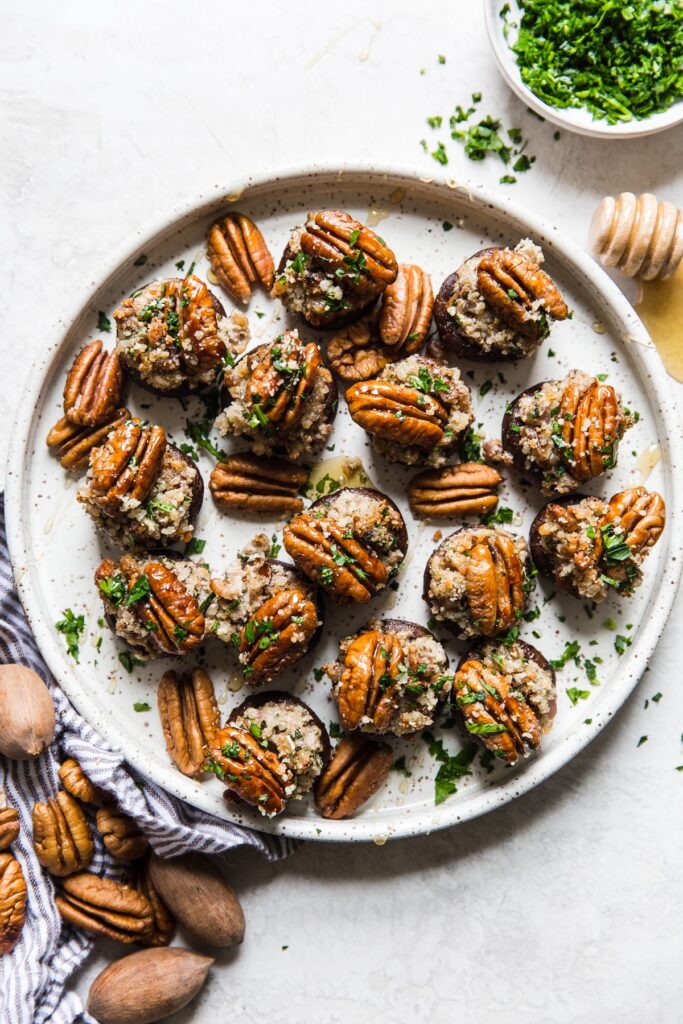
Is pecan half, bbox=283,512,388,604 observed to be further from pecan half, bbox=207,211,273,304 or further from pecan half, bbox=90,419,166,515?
pecan half, bbox=207,211,273,304

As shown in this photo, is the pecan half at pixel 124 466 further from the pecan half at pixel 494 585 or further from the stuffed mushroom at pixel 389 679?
the pecan half at pixel 494 585

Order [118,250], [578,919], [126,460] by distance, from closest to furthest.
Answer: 1. [126,460]
2. [118,250]
3. [578,919]

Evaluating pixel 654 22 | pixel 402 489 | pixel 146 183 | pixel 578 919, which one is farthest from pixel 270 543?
pixel 654 22

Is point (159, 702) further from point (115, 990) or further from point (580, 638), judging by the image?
point (580, 638)

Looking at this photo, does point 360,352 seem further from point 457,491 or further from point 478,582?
point 478,582

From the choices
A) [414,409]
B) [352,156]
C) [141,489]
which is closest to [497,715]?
[414,409]

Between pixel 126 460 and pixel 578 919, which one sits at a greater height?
pixel 126 460
